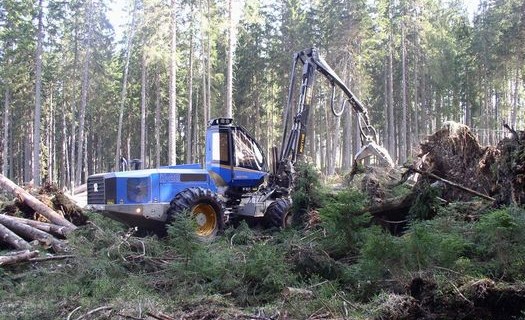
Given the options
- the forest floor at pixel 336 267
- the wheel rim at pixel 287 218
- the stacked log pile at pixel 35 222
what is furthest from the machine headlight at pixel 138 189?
the wheel rim at pixel 287 218

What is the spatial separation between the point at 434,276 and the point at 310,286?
5.49 feet

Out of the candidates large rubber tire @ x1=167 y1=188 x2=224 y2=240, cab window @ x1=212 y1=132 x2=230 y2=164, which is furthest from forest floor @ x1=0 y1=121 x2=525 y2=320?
cab window @ x1=212 y1=132 x2=230 y2=164

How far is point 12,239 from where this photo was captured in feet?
31.4

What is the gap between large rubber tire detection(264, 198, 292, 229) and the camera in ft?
37.9

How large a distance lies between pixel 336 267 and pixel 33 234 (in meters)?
6.28

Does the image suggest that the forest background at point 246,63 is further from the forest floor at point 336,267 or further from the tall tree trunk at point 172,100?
the forest floor at point 336,267

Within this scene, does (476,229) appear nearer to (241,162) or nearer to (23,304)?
(23,304)

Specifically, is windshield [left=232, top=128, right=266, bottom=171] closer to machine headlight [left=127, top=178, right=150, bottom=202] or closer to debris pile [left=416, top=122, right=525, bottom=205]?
machine headlight [left=127, top=178, right=150, bottom=202]

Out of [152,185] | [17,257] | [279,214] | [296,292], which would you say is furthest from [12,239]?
[296,292]

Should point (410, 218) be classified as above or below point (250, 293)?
above

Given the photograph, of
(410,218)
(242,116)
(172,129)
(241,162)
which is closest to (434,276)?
(410,218)

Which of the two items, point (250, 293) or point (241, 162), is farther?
point (241, 162)

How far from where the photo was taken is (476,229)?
6375mm

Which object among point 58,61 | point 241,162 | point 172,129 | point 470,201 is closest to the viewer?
point 470,201
